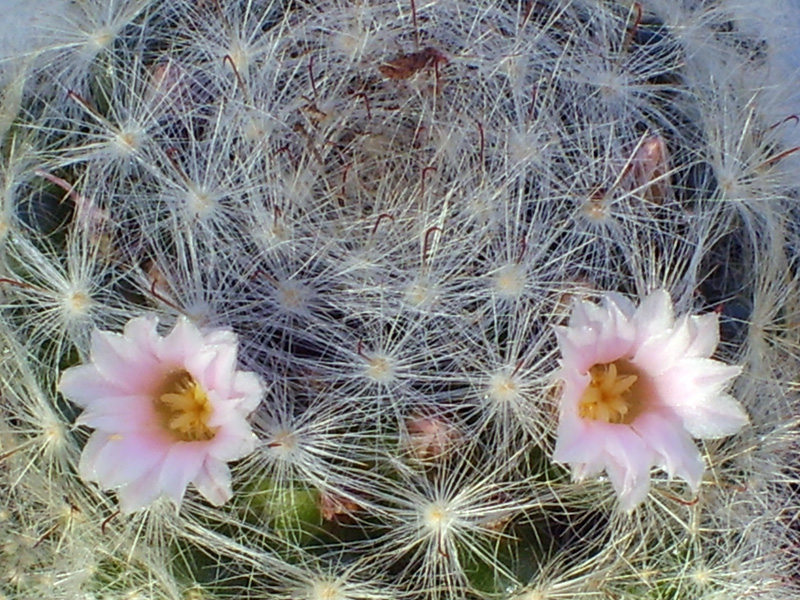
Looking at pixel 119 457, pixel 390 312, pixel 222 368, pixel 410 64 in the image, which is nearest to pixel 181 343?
pixel 222 368

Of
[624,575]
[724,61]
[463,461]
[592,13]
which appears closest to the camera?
[463,461]

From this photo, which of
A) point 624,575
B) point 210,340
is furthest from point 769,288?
point 210,340

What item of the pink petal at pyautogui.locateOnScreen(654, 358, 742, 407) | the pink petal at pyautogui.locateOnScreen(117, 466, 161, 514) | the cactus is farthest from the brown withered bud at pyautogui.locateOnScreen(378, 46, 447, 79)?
the pink petal at pyautogui.locateOnScreen(117, 466, 161, 514)

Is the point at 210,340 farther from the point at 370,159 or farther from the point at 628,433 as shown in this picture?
the point at 628,433

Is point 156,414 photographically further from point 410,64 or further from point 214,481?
point 410,64

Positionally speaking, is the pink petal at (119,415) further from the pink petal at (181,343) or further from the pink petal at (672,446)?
the pink petal at (672,446)

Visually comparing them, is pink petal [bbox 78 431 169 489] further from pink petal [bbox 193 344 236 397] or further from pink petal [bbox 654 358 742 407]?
pink petal [bbox 654 358 742 407]
